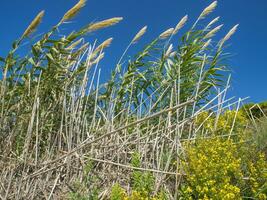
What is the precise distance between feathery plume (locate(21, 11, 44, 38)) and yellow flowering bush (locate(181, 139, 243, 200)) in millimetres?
1375

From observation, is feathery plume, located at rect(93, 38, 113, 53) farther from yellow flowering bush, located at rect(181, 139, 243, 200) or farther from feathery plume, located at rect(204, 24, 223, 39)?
yellow flowering bush, located at rect(181, 139, 243, 200)

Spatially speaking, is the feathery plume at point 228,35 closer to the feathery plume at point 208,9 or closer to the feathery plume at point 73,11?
the feathery plume at point 208,9

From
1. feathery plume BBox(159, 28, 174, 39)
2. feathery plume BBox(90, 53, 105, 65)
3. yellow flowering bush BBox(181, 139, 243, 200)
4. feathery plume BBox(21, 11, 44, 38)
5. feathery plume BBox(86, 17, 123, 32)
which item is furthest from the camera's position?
feathery plume BBox(159, 28, 174, 39)

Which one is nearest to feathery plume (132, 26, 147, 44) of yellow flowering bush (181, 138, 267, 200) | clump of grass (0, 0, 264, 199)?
clump of grass (0, 0, 264, 199)

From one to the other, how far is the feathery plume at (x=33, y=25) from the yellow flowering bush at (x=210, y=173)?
4.51 ft

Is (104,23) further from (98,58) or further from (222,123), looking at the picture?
(222,123)

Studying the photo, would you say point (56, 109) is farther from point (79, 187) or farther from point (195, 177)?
point (195, 177)

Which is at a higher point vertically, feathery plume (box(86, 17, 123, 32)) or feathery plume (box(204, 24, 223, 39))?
feathery plume (box(204, 24, 223, 39))

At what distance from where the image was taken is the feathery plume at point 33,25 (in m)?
3.17

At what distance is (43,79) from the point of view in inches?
132

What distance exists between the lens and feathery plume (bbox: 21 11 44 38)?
3167mm

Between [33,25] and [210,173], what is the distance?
1589mm

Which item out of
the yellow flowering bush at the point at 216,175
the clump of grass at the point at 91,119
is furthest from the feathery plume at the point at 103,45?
the yellow flowering bush at the point at 216,175

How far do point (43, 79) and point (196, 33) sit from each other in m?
1.41
